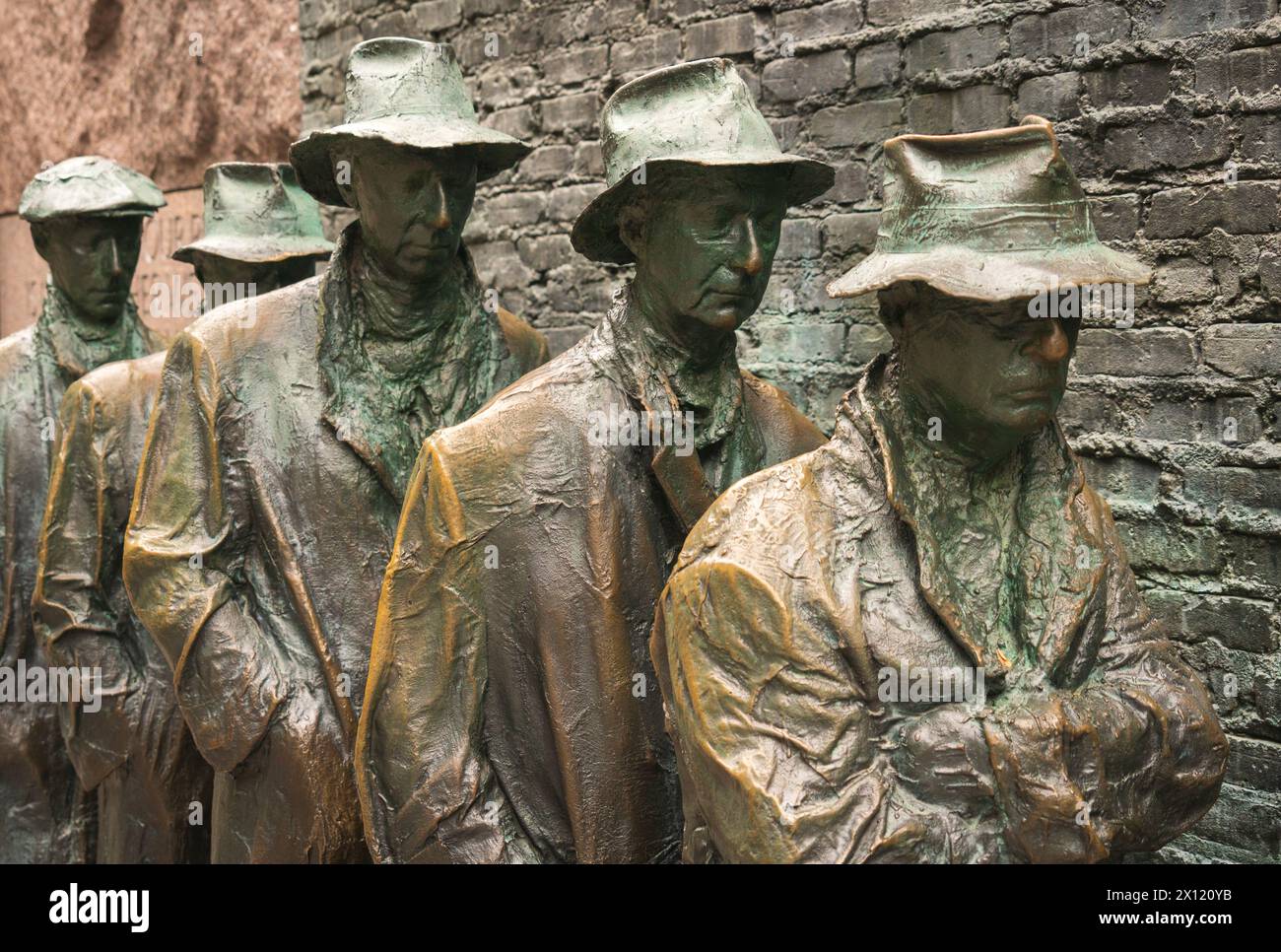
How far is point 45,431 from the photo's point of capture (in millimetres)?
5738

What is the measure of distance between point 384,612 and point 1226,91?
259cm

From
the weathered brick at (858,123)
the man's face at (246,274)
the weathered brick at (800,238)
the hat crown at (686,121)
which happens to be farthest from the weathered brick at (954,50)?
the man's face at (246,274)

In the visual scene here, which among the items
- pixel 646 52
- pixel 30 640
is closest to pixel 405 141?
pixel 646 52

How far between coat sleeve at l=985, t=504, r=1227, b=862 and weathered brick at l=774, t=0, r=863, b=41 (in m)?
2.96

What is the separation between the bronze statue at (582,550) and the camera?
11.6ft

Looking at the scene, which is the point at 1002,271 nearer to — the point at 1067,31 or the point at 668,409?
the point at 668,409

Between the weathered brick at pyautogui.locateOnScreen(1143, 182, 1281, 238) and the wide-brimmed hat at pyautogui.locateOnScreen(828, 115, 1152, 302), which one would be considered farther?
the weathered brick at pyautogui.locateOnScreen(1143, 182, 1281, 238)

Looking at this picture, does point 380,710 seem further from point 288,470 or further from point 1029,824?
point 1029,824

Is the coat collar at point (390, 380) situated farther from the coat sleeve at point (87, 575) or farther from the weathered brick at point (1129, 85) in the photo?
the weathered brick at point (1129, 85)

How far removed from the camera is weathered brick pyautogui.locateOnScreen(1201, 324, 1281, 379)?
4535 millimetres

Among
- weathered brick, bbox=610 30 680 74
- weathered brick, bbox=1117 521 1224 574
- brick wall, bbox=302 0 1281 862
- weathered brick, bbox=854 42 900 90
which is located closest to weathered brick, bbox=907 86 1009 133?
brick wall, bbox=302 0 1281 862

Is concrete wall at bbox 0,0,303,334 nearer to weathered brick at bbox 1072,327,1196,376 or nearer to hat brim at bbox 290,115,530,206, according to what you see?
A: hat brim at bbox 290,115,530,206

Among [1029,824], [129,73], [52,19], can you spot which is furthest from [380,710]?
[52,19]

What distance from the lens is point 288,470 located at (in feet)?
13.9
